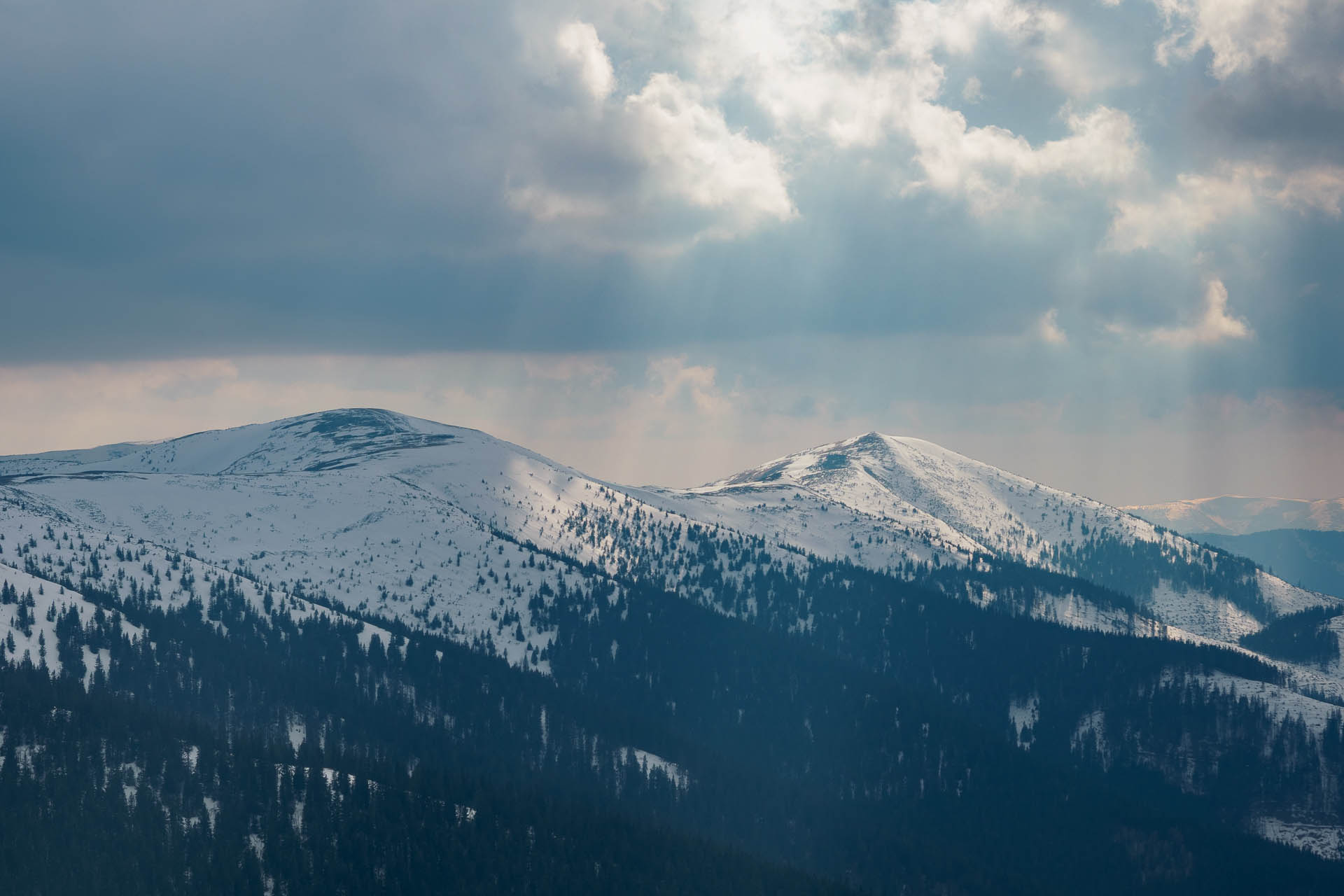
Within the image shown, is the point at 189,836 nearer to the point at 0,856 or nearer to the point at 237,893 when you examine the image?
the point at 237,893

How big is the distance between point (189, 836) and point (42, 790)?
885 inches

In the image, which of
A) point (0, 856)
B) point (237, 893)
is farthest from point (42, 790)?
point (237, 893)

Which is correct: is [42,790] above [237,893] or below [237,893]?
above

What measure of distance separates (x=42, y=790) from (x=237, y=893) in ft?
108

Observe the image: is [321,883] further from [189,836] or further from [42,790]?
[42,790]

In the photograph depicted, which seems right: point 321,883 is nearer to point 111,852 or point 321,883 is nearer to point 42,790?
point 111,852

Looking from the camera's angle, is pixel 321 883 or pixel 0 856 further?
pixel 321 883

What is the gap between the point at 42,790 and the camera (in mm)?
196125

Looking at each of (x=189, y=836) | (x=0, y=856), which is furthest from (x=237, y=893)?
(x=0, y=856)

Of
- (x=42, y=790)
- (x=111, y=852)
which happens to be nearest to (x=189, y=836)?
(x=111, y=852)

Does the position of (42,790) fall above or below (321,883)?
above

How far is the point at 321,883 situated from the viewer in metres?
199

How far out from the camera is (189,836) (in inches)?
7682

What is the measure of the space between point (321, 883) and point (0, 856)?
141 feet
